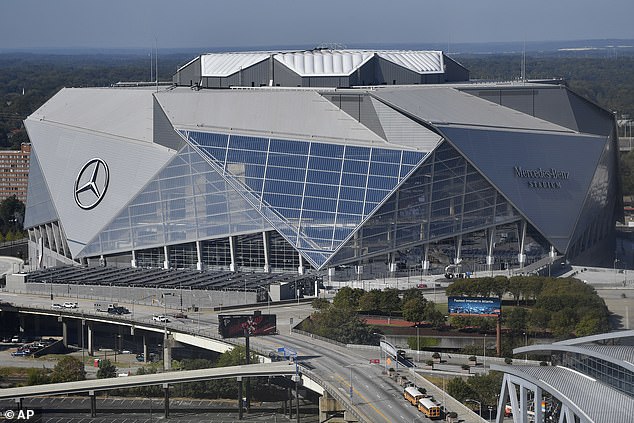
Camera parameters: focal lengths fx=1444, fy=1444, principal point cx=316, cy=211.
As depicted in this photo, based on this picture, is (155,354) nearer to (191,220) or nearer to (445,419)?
(191,220)

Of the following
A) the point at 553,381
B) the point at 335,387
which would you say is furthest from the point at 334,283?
the point at 553,381

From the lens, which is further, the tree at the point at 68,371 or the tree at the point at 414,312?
the tree at the point at 414,312

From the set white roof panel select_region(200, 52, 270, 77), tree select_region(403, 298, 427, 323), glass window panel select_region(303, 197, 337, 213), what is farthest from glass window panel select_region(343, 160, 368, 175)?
white roof panel select_region(200, 52, 270, 77)

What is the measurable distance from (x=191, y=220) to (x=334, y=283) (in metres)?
9.37

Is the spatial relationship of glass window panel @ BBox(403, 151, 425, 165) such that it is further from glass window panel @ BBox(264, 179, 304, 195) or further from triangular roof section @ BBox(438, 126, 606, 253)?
glass window panel @ BBox(264, 179, 304, 195)

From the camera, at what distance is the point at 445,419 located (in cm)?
4741

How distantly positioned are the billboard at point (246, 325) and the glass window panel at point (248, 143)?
1679cm

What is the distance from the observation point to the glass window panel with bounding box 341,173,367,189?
73.8 m

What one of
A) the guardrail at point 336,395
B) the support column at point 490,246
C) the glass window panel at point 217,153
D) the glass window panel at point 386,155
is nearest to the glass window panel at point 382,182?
the glass window panel at point 386,155

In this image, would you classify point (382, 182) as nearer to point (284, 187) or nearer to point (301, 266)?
point (284, 187)

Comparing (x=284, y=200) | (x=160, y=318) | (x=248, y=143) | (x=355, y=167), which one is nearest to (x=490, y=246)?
(x=355, y=167)

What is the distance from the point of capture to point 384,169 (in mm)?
73688

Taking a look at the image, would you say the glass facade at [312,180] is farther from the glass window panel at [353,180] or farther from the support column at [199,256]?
the support column at [199,256]

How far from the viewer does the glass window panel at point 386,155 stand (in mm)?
73812
